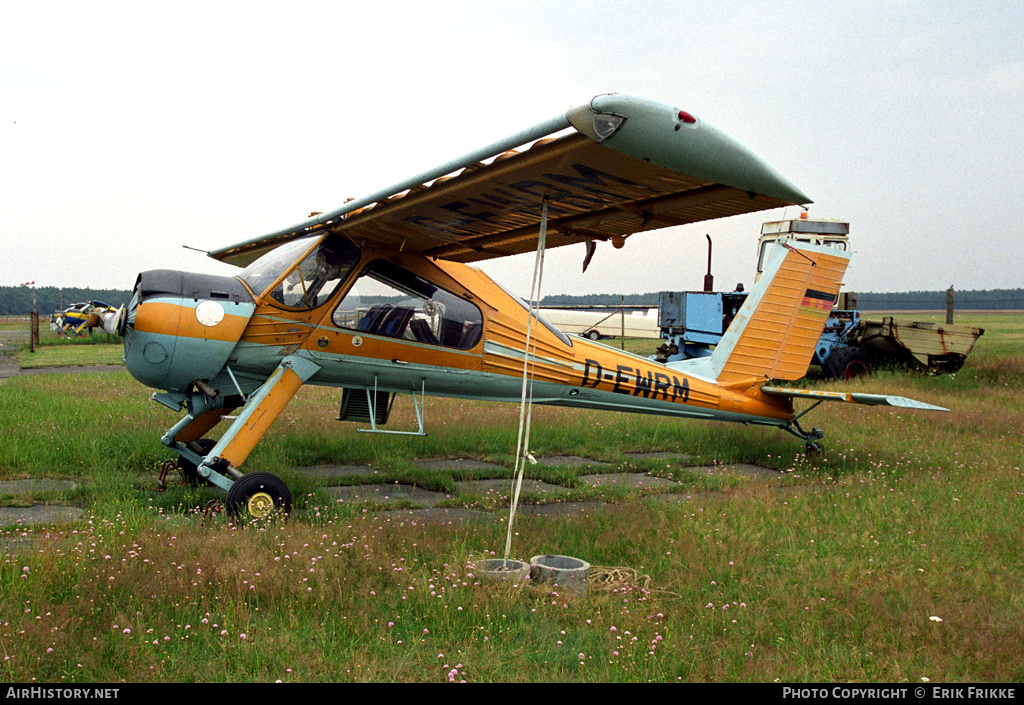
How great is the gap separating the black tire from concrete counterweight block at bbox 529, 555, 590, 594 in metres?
13.0

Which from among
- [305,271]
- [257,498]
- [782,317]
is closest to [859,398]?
[782,317]

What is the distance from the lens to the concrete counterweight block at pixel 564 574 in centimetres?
396

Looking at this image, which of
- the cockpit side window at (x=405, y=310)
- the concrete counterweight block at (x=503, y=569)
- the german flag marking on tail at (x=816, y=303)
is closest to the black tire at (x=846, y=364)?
the german flag marking on tail at (x=816, y=303)

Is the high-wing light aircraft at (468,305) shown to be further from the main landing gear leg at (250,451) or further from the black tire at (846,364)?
the black tire at (846,364)

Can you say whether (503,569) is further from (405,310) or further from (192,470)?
(192,470)

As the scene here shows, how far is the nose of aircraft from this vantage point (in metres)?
5.81

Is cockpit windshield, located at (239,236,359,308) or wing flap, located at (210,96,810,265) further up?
wing flap, located at (210,96,810,265)

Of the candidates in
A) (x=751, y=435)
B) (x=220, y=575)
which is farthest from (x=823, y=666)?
(x=751, y=435)

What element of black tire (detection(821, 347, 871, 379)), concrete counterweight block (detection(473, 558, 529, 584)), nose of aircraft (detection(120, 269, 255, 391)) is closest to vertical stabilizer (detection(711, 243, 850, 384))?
concrete counterweight block (detection(473, 558, 529, 584))

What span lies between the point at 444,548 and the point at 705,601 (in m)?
1.58

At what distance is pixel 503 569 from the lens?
4.11 meters

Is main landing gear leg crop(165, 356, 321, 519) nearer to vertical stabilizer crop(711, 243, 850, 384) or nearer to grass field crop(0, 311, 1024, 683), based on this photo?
grass field crop(0, 311, 1024, 683)

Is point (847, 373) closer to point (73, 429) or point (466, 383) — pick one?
point (466, 383)

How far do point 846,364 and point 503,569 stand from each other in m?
13.7
